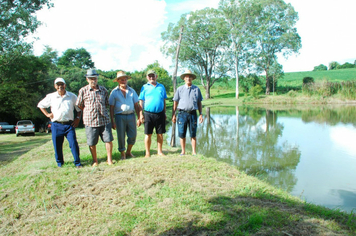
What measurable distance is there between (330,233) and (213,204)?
4.66ft

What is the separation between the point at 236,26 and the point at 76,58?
4542cm

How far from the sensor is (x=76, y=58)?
66.2 meters

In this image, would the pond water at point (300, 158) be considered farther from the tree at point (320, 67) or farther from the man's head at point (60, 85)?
the tree at point (320, 67)

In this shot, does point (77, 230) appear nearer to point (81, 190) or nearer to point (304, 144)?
point (81, 190)

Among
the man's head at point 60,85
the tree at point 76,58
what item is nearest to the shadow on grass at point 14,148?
the man's head at point 60,85

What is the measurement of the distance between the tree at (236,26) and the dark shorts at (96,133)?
34432 mm

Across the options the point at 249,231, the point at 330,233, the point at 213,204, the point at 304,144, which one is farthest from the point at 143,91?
the point at 304,144

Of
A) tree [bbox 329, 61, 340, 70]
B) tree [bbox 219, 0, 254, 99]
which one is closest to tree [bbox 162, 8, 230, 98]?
tree [bbox 219, 0, 254, 99]

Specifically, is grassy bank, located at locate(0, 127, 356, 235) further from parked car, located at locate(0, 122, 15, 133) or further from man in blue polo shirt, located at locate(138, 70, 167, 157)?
parked car, located at locate(0, 122, 15, 133)

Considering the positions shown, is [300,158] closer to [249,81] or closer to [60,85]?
[60,85]

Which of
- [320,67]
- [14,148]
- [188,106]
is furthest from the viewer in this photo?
[320,67]

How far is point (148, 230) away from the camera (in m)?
3.07

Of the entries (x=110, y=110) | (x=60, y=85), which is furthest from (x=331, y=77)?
(x=60, y=85)

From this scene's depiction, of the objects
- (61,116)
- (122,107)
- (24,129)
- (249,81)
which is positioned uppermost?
(249,81)
